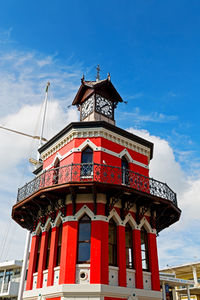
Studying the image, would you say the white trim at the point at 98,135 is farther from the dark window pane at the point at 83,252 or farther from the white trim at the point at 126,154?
the dark window pane at the point at 83,252

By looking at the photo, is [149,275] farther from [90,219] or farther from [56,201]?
[56,201]

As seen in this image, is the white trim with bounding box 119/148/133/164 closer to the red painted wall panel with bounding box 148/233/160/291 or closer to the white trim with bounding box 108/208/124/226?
the white trim with bounding box 108/208/124/226

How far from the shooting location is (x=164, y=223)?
1823cm

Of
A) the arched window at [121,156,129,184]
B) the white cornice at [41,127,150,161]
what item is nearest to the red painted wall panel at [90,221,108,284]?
the arched window at [121,156,129,184]

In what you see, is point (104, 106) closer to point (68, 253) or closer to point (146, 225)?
point (146, 225)

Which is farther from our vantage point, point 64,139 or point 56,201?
point 64,139

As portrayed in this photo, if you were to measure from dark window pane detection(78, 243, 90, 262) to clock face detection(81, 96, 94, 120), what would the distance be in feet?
30.1

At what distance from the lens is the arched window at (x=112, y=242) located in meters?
14.5

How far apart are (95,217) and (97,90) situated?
Answer: 9.36 metres

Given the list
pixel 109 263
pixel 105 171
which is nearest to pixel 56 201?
pixel 105 171

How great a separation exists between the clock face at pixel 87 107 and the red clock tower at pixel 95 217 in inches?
120

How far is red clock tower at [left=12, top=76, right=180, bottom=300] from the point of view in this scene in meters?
13.6

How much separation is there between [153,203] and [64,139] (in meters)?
6.49

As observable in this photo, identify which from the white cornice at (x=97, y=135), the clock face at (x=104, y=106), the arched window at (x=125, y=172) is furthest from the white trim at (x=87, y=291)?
the clock face at (x=104, y=106)
